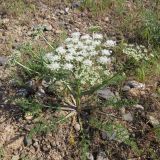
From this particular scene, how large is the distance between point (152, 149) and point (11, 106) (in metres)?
1.82

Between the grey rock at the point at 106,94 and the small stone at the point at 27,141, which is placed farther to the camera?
the grey rock at the point at 106,94

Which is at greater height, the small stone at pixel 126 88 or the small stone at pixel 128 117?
the small stone at pixel 126 88

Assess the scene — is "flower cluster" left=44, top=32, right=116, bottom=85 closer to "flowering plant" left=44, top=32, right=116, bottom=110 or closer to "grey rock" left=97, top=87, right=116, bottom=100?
A: "flowering plant" left=44, top=32, right=116, bottom=110

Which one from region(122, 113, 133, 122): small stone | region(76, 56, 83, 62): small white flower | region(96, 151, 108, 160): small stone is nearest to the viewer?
region(76, 56, 83, 62): small white flower

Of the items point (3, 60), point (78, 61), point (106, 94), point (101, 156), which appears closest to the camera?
point (78, 61)

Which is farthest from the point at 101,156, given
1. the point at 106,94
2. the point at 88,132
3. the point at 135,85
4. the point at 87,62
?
the point at 135,85

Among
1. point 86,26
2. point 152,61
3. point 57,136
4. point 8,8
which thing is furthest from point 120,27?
point 57,136

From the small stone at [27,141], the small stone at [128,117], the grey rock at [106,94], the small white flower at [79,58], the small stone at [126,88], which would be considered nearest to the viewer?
the small white flower at [79,58]

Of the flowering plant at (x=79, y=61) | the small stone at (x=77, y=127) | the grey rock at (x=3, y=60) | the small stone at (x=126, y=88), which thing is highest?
→ the flowering plant at (x=79, y=61)

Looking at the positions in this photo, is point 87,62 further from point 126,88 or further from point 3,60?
point 3,60

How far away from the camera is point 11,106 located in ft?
15.7

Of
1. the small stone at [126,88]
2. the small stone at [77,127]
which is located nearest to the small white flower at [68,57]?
the small stone at [77,127]

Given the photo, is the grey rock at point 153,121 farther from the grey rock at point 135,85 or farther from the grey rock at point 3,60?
the grey rock at point 3,60

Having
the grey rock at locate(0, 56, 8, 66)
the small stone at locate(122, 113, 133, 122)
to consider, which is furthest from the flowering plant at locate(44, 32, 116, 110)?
the grey rock at locate(0, 56, 8, 66)
